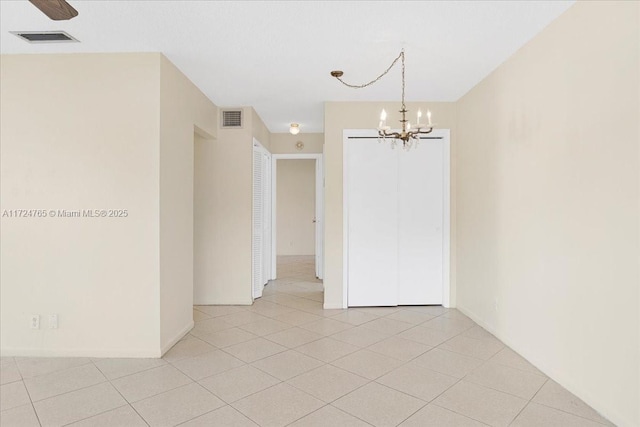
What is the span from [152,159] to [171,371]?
1.76 m

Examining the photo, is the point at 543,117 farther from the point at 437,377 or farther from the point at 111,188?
the point at 111,188

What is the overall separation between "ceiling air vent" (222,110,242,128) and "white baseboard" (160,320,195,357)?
101 inches

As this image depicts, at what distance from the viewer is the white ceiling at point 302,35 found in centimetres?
254

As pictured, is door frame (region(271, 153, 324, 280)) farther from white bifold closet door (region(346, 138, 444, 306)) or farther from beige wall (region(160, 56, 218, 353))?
beige wall (region(160, 56, 218, 353))

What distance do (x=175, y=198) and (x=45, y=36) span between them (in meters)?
1.61

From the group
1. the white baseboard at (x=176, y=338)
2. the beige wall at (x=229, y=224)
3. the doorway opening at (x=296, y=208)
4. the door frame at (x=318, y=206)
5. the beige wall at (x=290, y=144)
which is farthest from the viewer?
the doorway opening at (x=296, y=208)

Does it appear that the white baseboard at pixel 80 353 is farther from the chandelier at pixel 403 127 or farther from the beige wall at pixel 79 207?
the chandelier at pixel 403 127

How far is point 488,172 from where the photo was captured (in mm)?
3857

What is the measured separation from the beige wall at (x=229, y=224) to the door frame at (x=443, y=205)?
1.27 m

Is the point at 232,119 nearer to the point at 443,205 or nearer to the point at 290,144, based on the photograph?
the point at 290,144

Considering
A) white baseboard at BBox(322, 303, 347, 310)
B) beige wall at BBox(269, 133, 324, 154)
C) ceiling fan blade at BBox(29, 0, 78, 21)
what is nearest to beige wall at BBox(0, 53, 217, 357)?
ceiling fan blade at BBox(29, 0, 78, 21)

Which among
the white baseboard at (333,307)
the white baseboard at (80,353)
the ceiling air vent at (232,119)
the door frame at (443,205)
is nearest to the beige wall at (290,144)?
the ceiling air vent at (232,119)

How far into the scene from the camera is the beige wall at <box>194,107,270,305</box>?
16.3 feet

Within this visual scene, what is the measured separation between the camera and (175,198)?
141 inches
